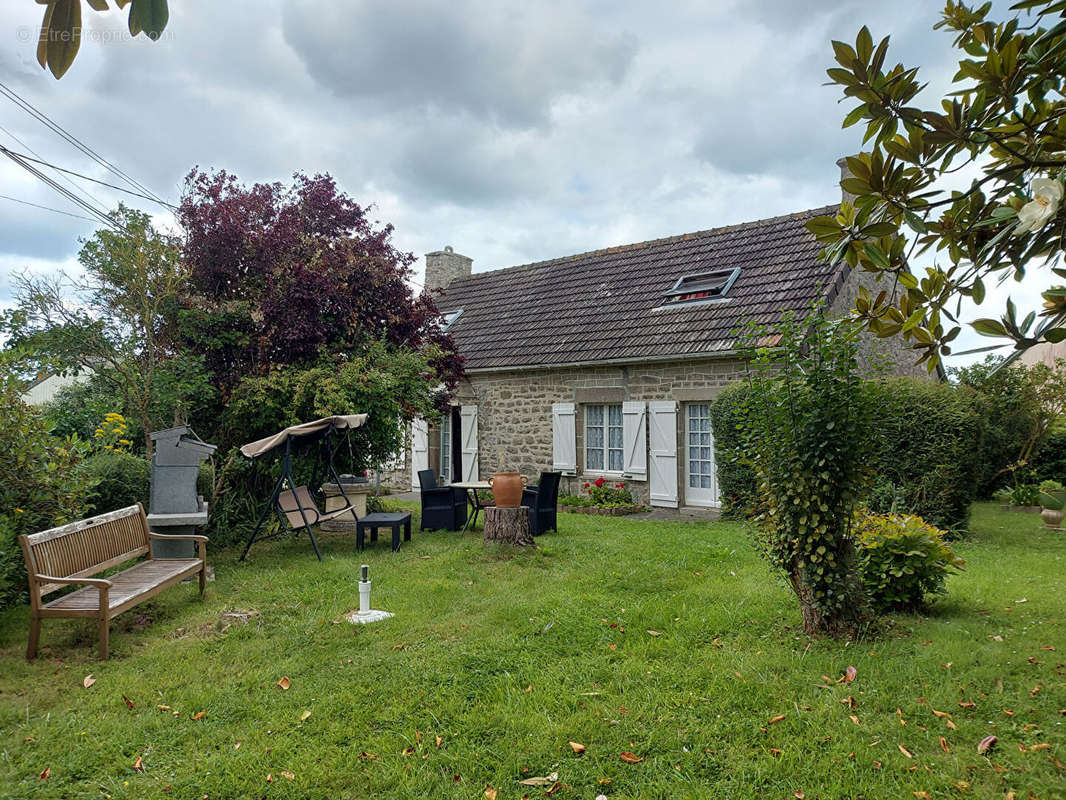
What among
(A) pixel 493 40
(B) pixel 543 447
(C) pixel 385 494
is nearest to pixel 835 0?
(A) pixel 493 40

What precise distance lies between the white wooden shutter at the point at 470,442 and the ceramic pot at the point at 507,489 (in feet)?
19.8

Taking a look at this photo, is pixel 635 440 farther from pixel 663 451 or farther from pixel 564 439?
pixel 564 439

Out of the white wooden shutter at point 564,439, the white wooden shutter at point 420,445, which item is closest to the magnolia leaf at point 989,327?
the white wooden shutter at point 564,439

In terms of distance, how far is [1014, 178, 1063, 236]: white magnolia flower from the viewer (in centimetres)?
181

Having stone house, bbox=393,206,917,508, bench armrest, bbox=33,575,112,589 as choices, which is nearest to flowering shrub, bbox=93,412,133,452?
bench armrest, bbox=33,575,112,589

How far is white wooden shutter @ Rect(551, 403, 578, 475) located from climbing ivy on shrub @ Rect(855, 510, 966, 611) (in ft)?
26.9

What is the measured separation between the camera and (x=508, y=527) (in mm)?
7820

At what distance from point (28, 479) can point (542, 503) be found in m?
5.92

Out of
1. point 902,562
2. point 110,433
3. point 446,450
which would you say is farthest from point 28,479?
Answer: point 446,450

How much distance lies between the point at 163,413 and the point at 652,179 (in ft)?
26.1

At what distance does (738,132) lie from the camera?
7.11 metres

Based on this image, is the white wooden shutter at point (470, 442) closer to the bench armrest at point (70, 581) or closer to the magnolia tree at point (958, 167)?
the bench armrest at point (70, 581)

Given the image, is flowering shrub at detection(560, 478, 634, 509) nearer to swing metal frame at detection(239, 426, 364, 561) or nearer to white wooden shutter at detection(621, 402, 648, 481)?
white wooden shutter at detection(621, 402, 648, 481)

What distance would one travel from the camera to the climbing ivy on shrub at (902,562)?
4.82m
